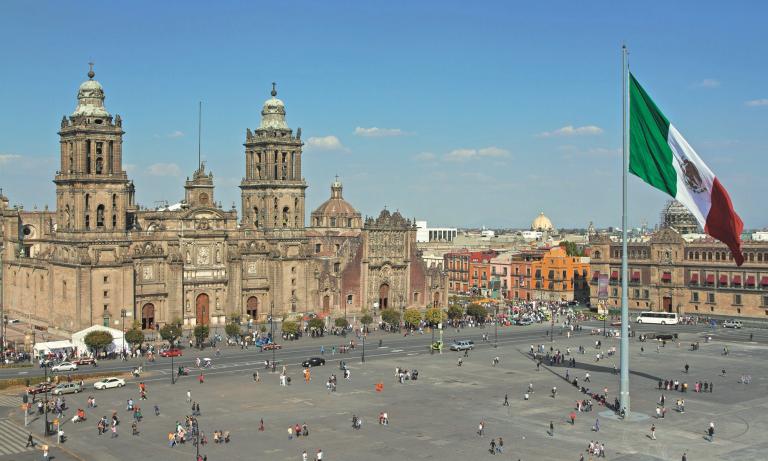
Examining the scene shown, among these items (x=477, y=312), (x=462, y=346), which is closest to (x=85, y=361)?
(x=462, y=346)

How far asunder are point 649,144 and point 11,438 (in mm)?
42083

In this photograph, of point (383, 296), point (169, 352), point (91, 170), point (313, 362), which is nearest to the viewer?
point (313, 362)

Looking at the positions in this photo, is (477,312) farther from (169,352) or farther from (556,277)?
(169,352)

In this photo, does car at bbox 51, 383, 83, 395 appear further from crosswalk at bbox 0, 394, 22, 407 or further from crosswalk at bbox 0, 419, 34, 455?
crosswalk at bbox 0, 419, 34, 455

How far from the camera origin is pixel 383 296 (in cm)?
12912

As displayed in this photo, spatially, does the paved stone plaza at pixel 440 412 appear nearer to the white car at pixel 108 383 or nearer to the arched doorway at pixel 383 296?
the white car at pixel 108 383

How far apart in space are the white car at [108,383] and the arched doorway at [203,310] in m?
37.6

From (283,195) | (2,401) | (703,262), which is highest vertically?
(283,195)

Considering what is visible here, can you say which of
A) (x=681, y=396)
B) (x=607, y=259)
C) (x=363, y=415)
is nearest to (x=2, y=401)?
(x=363, y=415)

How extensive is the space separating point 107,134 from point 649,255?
79.1 meters

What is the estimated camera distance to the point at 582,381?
77938 mm

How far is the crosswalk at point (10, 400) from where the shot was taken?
68.8 meters

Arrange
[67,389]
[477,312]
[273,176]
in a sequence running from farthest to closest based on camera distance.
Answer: [273,176] < [477,312] < [67,389]

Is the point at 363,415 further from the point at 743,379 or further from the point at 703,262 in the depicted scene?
the point at 703,262
